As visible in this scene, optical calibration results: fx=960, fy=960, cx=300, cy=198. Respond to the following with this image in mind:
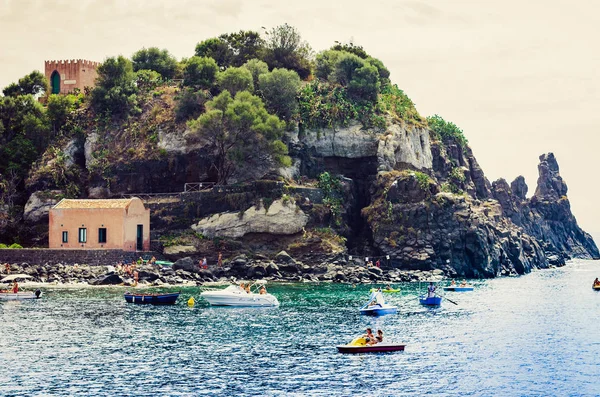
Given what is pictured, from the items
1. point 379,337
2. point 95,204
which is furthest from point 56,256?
point 379,337

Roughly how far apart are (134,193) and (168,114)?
13.2m

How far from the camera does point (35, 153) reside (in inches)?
5463

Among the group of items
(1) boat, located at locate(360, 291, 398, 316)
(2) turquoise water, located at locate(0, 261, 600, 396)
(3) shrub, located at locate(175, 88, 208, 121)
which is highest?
(3) shrub, located at locate(175, 88, 208, 121)

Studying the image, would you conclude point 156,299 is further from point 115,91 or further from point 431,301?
point 115,91

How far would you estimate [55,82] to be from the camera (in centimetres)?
15475

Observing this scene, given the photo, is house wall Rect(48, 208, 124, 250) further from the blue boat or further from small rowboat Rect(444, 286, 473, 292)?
the blue boat

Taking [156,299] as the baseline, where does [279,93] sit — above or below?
above

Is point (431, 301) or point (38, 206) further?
point (38, 206)

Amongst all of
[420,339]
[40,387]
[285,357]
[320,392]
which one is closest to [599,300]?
[420,339]

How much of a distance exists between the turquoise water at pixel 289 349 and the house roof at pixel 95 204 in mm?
24402

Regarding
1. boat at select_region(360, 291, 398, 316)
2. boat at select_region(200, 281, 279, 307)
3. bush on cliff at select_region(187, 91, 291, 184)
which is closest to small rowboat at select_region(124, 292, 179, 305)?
boat at select_region(200, 281, 279, 307)

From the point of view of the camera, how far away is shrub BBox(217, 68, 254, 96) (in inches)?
5384

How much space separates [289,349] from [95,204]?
63813 mm

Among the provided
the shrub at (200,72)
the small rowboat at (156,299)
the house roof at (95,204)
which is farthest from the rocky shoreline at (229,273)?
the shrub at (200,72)
